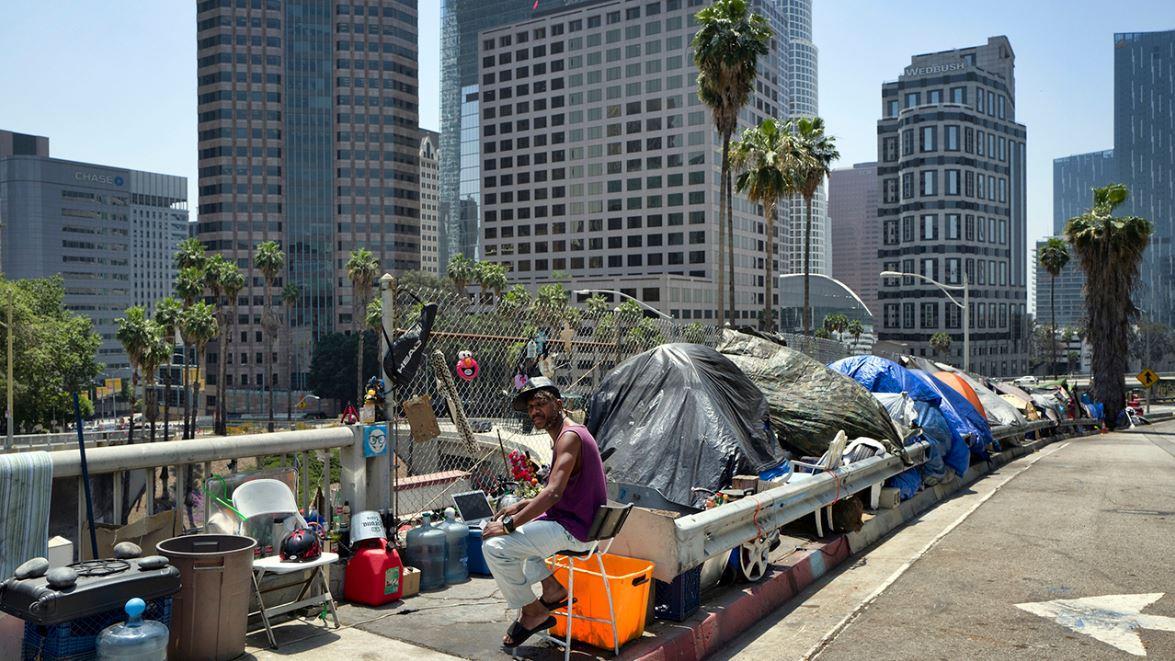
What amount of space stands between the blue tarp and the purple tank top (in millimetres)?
11228

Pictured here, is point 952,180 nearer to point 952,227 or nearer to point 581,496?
point 952,227

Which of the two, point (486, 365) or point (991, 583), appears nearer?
point (991, 583)

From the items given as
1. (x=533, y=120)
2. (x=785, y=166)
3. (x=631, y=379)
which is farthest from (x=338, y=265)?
(x=631, y=379)

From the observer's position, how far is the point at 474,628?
6.12 metres

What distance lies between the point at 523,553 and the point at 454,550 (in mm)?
2233

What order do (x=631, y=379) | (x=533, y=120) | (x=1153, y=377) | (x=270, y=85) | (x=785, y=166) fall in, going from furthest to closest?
(x=270, y=85) < (x=533, y=120) < (x=1153, y=377) < (x=785, y=166) < (x=631, y=379)

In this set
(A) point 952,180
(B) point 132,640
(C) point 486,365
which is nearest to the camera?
(B) point 132,640

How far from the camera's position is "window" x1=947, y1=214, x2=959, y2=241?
163m

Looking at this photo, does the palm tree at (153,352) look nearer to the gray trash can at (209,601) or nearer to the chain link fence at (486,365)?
the chain link fence at (486,365)

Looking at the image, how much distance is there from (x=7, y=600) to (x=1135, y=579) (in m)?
8.74

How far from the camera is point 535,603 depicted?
5.44 meters

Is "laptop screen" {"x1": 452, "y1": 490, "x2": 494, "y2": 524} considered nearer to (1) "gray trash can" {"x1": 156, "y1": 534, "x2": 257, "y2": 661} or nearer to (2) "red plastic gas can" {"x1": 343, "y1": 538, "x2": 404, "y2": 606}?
(2) "red plastic gas can" {"x1": 343, "y1": 538, "x2": 404, "y2": 606}

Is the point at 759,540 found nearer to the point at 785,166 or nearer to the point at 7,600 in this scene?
the point at 7,600

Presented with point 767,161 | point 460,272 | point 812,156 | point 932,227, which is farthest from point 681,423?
point 932,227
